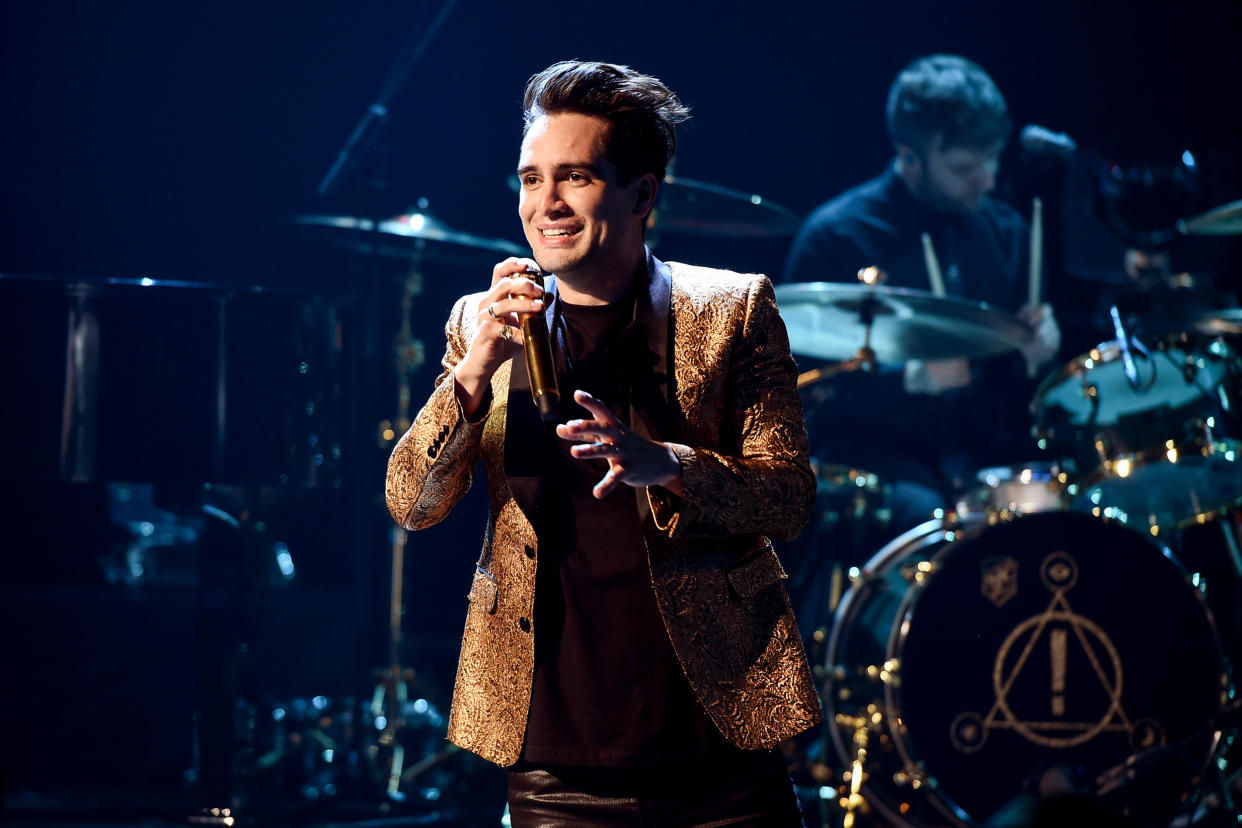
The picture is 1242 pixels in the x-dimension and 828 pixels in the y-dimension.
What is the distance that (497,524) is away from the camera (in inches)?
72.2

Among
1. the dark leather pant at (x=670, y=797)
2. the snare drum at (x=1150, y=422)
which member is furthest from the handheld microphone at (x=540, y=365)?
the snare drum at (x=1150, y=422)

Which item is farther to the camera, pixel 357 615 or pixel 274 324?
pixel 357 615

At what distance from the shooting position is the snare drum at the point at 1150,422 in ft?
13.9

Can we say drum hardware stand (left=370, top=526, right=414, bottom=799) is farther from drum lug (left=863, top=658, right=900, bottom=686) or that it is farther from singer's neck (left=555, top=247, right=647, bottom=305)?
singer's neck (left=555, top=247, right=647, bottom=305)

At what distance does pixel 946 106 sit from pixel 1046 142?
51cm

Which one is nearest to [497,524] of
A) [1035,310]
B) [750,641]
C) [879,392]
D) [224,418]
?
[750,641]

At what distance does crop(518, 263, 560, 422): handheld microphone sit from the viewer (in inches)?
61.5

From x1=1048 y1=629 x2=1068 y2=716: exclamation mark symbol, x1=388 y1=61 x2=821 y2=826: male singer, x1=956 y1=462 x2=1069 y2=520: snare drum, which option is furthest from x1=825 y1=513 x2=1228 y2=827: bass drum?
x1=388 y1=61 x2=821 y2=826: male singer

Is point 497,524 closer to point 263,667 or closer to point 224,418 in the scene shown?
point 224,418

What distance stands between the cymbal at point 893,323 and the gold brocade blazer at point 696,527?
2.67m

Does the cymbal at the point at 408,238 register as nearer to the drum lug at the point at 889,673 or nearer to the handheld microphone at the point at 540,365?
the drum lug at the point at 889,673

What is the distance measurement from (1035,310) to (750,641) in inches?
176

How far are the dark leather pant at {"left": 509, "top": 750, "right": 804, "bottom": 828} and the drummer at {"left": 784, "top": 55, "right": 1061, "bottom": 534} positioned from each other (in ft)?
12.7

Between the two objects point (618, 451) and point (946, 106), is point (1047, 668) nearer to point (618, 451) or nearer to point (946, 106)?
point (946, 106)
